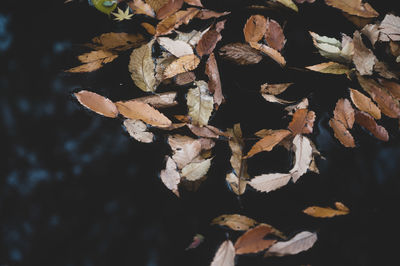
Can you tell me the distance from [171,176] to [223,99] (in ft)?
0.87

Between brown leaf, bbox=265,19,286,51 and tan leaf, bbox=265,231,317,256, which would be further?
brown leaf, bbox=265,19,286,51

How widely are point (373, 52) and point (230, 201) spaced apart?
60cm

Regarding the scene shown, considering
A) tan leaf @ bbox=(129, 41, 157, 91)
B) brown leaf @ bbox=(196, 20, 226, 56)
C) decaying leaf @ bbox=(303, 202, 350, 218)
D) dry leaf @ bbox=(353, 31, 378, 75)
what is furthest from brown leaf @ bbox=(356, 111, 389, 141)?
tan leaf @ bbox=(129, 41, 157, 91)

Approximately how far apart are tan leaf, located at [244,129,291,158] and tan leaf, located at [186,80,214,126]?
0.15m

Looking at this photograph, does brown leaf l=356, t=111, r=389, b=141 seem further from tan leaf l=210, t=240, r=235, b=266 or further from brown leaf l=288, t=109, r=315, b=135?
tan leaf l=210, t=240, r=235, b=266

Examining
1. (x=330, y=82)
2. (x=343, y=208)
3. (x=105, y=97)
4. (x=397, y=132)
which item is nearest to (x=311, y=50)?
(x=330, y=82)

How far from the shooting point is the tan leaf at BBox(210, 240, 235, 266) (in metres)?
0.70

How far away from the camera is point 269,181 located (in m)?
0.75

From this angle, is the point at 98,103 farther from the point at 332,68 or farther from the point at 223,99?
the point at 332,68

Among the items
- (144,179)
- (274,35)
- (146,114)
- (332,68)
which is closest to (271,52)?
(274,35)

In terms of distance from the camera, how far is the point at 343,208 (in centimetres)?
75

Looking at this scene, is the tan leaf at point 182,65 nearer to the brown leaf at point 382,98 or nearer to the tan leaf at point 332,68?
the tan leaf at point 332,68

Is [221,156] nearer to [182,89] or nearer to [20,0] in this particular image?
[182,89]

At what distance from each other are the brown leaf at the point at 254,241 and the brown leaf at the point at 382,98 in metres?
0.46
